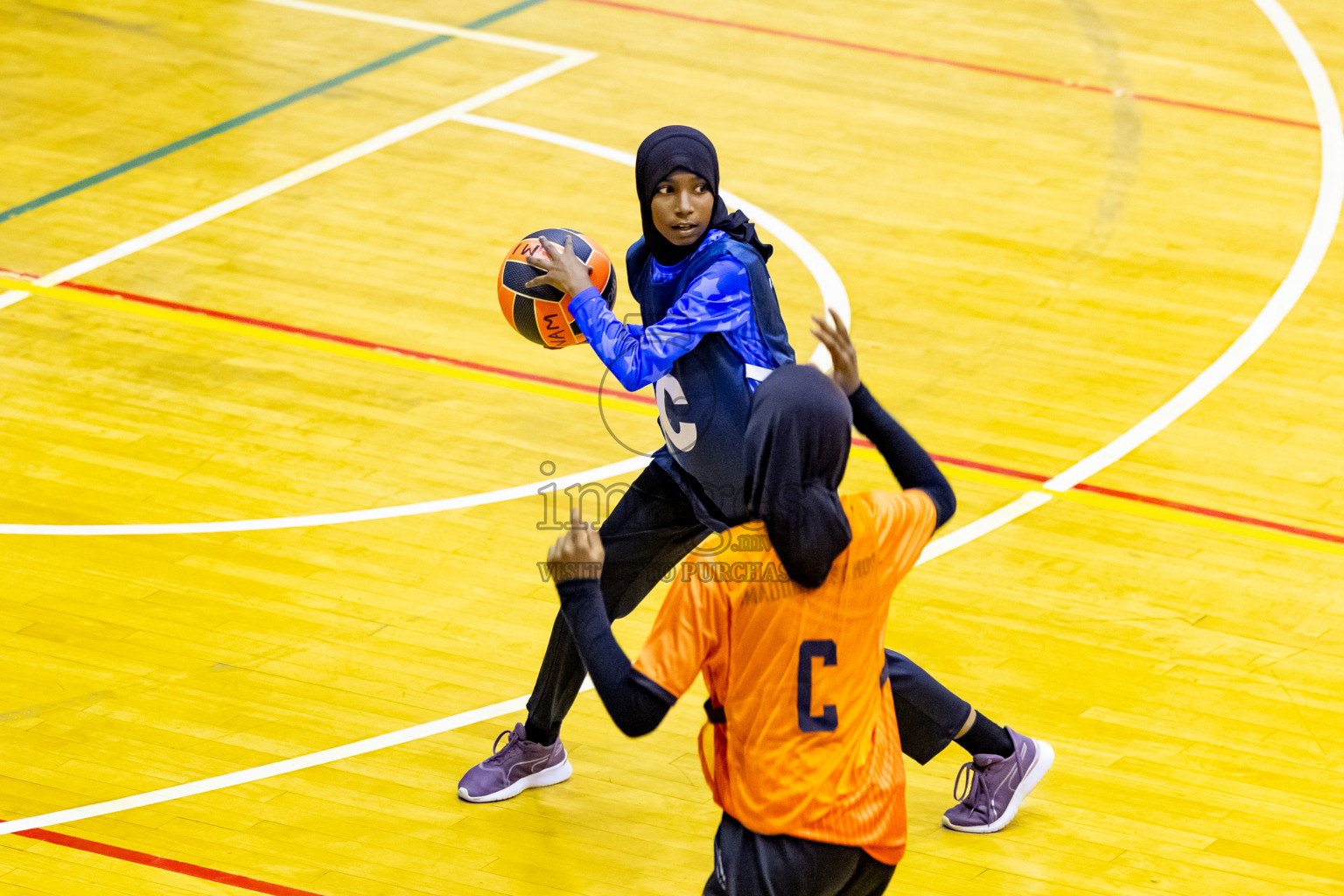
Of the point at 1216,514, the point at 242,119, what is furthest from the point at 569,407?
the point at 242,119

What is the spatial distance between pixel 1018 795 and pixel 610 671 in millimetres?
2225

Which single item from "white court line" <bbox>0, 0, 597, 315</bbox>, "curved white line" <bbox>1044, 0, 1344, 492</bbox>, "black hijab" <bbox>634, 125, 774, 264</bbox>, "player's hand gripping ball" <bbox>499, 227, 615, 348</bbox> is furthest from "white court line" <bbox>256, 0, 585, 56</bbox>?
"black hijab" <bbox>634, 125, 774, 264</bbox>

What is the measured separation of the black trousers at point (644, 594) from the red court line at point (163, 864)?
92cm

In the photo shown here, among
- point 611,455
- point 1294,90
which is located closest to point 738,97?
point 1294,90

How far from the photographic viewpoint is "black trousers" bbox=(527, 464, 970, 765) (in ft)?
15.8

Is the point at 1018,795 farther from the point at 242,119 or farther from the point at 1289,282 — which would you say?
the point at 242,119

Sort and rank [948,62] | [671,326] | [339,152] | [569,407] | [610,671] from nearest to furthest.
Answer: [610,671], [671,326], [569,407], [339,152], [948,62]

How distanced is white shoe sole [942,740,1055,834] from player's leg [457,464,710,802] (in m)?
1.18

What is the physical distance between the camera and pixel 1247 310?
8633mm

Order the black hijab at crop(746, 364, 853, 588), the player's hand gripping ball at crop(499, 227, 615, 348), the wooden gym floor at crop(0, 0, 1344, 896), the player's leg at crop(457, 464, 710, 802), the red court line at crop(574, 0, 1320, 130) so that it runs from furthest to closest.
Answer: the red court line at crop(574, 0, 1320, 130), the player's hand gripping ball at crop(499, 227, 615, 348), the wooden gym floor at crop(0, 0, 1344, 896), the player's leg at crop(457, 464, 710, 802), the black hijab at crop(746, 364, 853, 588)

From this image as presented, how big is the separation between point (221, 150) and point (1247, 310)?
19.5ft

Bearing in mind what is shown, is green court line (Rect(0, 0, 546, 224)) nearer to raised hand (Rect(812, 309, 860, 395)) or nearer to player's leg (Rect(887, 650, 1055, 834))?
player's leg (Rect(887, 650, 1055, 834))

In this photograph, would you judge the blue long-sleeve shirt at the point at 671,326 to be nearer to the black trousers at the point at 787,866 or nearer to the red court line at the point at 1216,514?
the black trousers at the point at 787,866

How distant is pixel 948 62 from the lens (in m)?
11.7
